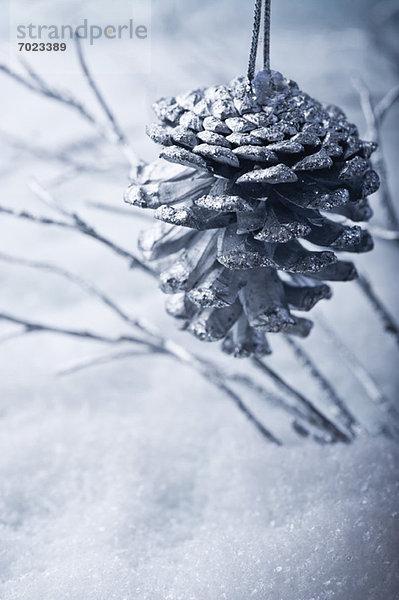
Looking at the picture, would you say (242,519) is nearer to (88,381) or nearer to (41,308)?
(88,381)

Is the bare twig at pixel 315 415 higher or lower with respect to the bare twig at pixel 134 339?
lower

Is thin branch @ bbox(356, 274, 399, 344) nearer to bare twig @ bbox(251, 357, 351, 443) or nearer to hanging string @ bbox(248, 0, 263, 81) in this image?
bare twig @ bbox(251, 357, 351, 443)

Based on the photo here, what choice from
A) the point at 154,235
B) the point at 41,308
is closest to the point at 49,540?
the point at 154,235

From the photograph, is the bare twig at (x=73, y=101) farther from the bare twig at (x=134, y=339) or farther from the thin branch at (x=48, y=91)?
the bare twig at (x=134, y=339)

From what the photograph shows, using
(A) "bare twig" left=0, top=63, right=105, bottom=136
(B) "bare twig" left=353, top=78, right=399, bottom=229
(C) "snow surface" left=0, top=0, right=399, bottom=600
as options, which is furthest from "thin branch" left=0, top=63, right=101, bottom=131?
(B) "bare twig" left=353, top=78, right=399, bottom=229

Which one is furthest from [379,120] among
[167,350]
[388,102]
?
[167,350]

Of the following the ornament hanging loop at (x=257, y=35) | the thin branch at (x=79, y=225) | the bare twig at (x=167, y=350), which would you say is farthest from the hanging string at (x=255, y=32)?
the bare twig at (x=167, y=350)

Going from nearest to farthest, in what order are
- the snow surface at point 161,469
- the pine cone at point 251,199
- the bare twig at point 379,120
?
the pine cone at point 251,199
the snow surface at point 161,469
the bare twig at point 379,120
